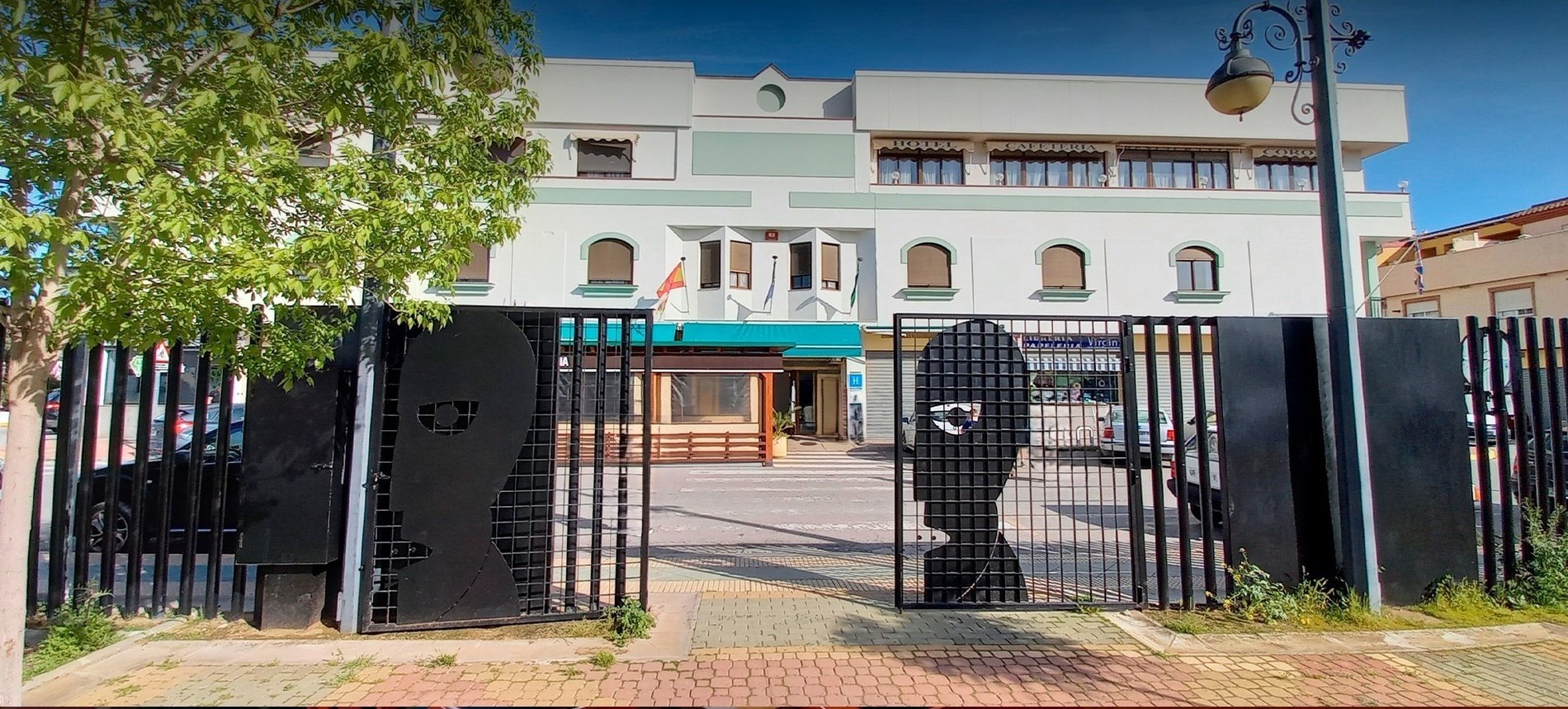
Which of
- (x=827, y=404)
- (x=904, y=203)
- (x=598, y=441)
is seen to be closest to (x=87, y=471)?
(x=598, y=441)

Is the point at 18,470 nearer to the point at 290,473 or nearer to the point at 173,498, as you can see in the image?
the point at 290,473

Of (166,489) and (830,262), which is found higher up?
(830,262)

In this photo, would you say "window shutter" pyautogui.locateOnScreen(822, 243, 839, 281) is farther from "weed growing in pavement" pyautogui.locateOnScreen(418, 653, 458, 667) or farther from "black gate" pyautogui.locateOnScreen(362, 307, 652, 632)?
"weed growing in pavement" pyautogui.locateOnScreen(418, 653, 458, 667)

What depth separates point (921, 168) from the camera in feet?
76.6

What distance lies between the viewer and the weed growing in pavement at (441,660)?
4.16m

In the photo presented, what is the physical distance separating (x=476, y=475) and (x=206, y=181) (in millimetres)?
2218

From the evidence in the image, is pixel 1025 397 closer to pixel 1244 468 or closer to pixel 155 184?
pixel 1244 468

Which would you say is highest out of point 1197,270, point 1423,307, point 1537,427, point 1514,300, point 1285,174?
point 1285,174

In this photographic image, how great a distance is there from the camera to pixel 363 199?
3.88 meters

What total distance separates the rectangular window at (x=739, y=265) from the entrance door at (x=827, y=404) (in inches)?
183

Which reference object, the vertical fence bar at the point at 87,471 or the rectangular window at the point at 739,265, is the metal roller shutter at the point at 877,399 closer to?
the rectangular window at the point at 739,265

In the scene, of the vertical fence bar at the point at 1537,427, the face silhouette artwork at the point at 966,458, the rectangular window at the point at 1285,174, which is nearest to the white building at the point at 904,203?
the rectangular window at the point at 1285,174

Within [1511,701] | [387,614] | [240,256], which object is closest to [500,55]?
[240,256]

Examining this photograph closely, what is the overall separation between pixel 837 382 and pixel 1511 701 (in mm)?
20618
